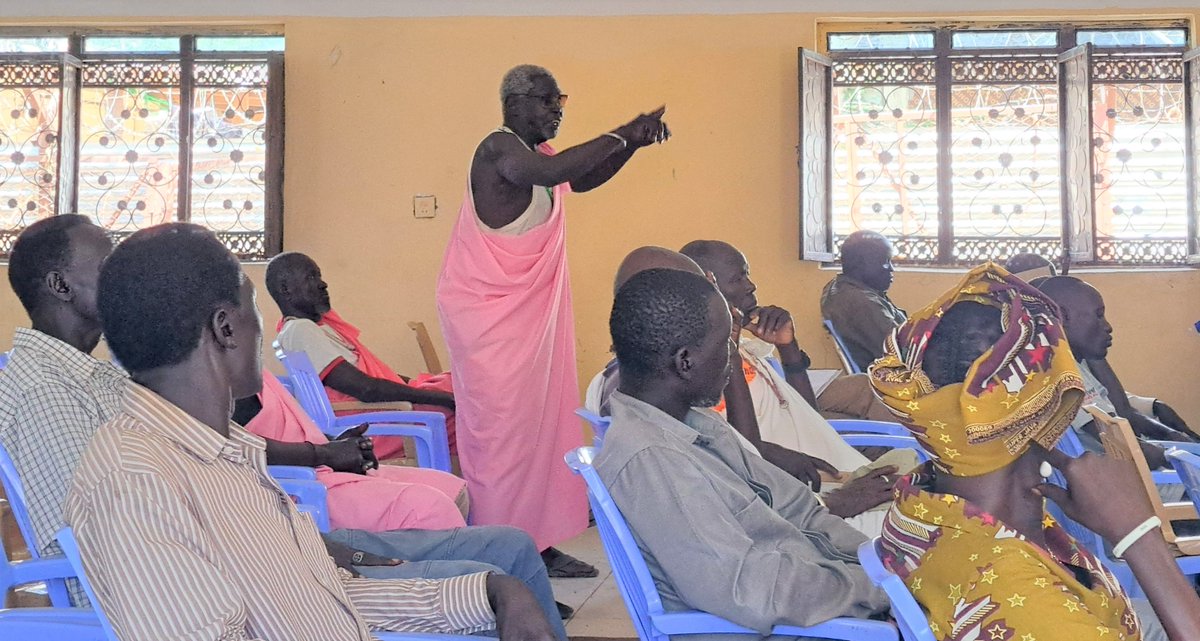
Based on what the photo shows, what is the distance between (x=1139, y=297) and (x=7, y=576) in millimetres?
5596

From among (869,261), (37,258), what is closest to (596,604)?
(37,258)

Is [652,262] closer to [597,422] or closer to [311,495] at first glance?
[597,422]

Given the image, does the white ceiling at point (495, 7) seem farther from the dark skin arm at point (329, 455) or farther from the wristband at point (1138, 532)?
the wristband at point (1138, 532)

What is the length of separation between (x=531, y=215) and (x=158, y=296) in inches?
91.9

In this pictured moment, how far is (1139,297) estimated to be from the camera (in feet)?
19.7

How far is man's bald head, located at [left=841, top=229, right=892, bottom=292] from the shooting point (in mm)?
5438

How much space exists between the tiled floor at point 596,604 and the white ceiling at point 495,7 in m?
3.15

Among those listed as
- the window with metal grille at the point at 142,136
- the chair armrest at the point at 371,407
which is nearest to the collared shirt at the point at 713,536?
the chair armrest at the point at 371,407

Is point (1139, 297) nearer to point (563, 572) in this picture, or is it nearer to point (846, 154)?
point (846, 154)

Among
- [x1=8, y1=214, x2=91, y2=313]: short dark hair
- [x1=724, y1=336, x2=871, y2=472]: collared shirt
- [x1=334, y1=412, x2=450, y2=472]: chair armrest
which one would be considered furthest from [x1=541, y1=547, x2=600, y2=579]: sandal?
[x1=8, y1=214, x2=91, y2=313]: short dark hair

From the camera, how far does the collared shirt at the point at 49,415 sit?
1898 millimetres

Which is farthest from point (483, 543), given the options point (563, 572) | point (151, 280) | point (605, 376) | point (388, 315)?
point (388, 315)

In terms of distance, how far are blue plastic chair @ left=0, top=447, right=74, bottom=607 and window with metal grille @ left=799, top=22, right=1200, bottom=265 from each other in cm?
453

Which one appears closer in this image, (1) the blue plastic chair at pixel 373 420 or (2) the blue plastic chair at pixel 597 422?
(2) the blue plastic chair at pixel 597 422
